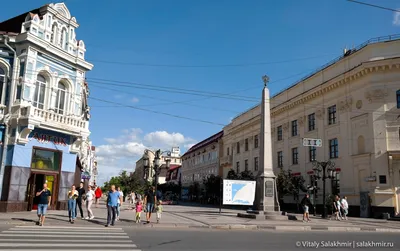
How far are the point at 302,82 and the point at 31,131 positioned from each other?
28643 mm

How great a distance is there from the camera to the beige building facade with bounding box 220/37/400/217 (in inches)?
1153

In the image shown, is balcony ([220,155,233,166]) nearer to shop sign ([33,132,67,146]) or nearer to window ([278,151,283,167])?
window ([278,151,283,167])

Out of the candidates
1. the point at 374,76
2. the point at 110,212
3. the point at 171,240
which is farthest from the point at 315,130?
the point at 171,240

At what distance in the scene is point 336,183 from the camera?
112 feet

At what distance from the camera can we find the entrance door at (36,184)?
21797 mm

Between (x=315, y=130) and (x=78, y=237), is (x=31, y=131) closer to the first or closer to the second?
(x=78, y=237)

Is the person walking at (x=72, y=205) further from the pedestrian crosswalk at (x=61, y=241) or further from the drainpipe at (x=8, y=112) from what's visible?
the drainpipe at (x=8, y=112)

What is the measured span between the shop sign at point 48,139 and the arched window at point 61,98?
1729 mm

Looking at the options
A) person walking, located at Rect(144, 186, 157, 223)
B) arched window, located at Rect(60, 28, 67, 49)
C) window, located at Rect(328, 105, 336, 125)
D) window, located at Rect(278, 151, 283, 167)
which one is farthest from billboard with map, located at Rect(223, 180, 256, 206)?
window, located at Rect(278, 151, 283, 167)

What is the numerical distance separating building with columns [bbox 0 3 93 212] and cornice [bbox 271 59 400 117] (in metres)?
21.7

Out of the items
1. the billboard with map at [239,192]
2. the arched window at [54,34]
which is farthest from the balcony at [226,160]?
the arched window at [54,34]

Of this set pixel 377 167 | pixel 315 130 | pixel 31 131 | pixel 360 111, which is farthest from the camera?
pixel 315 130

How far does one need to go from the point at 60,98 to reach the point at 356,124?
77.5 feet

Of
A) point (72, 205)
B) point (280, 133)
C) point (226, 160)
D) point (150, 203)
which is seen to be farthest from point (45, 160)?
point (226, 160)
